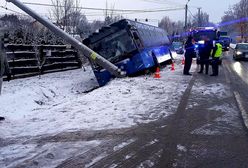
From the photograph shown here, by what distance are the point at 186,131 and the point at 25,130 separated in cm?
339

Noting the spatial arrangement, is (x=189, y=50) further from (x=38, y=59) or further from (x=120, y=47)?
(x=38, y=59)

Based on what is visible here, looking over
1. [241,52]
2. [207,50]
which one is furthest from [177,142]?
[241,52]

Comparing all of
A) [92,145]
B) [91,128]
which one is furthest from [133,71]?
[92,145]

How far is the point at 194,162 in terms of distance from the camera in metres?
5.46

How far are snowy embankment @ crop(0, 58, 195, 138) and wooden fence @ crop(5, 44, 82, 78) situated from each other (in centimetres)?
366

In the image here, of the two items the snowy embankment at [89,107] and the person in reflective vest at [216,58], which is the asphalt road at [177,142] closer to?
the snowy embankment at [89,107]

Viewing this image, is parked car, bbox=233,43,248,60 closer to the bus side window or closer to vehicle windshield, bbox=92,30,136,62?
the bus side window

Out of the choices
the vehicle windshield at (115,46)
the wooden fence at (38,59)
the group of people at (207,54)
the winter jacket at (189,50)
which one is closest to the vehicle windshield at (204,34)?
the wooden fence at (38,59)

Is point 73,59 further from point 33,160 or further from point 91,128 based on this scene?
point 33,160

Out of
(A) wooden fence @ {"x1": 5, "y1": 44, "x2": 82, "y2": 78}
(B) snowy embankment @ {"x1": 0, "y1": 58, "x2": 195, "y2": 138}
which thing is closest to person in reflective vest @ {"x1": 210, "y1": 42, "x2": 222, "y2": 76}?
(B) snowy embankment @ {"x1": 0, "y1": 58, "x2": 195, "y2": 138}

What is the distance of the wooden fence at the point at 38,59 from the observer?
20.2 meters

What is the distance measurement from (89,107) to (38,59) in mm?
13013

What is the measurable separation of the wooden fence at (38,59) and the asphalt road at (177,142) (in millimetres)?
13020

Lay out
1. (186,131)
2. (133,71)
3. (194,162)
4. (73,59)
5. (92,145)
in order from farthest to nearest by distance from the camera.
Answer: (73,59), (133,71), (186,131), (92,145), (194,162)
